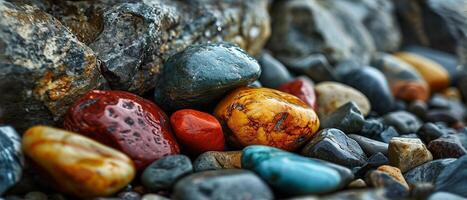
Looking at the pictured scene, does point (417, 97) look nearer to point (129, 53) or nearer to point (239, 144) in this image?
point (239, 144)

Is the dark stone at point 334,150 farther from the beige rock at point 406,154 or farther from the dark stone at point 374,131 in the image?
the dark stone at point 374,131

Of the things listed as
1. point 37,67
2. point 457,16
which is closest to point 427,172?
point 37,67

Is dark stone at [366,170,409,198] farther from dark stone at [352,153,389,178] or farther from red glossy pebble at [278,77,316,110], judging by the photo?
red glossy pebble at [278,77,316,110]

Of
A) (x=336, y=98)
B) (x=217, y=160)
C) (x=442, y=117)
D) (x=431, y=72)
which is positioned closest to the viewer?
(x=217, y=160)

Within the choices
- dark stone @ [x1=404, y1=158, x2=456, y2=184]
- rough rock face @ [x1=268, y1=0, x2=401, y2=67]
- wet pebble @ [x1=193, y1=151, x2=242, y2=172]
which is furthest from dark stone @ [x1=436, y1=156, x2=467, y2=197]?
rough rock face @ [x1=268, y1=0, x2=401, y2=67]

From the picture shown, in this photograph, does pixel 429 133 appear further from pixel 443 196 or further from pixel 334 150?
pixel 443 196

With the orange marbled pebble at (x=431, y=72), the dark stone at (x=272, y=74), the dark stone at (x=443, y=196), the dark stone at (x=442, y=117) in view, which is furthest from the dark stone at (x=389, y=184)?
the orange marbled pebble at (x=431, y=72)

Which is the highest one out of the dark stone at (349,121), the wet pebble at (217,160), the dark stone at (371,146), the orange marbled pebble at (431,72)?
the wet pebble at (217,160)

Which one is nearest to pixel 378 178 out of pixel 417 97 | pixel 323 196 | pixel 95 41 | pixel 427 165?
pixel 323 196
